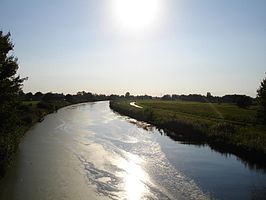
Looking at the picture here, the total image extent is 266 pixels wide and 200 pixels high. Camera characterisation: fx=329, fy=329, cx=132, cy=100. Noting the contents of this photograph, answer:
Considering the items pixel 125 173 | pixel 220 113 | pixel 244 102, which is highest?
pixel 244 102

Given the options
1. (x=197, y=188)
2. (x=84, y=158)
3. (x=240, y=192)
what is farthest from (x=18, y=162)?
(x=240, y=192)

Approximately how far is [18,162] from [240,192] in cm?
1445

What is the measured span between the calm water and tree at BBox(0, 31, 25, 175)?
2031mm

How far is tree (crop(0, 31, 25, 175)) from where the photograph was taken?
1915cm

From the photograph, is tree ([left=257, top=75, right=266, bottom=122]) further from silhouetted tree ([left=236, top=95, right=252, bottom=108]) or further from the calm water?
silhouetted tree ([left=236, top=95, right=252, bottom=108])

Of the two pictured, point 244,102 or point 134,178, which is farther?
point 244,102

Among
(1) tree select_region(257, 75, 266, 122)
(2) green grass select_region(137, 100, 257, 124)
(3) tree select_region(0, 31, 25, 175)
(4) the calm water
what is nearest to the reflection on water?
(4) the calm water

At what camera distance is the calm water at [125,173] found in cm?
1630

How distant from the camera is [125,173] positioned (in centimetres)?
2042

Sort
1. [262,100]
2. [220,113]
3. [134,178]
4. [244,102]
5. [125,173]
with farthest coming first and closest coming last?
1. [244,102]
2. [220,113]
3. [262,100]
4. [125,173]
5. [134,178]

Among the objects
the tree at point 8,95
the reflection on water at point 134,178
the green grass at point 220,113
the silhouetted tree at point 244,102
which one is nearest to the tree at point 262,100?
the green grass at point 220,113

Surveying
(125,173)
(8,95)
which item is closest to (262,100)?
(125,173)

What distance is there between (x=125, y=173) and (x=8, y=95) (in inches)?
339

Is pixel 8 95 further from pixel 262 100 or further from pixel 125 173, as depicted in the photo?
pixel 262 100
